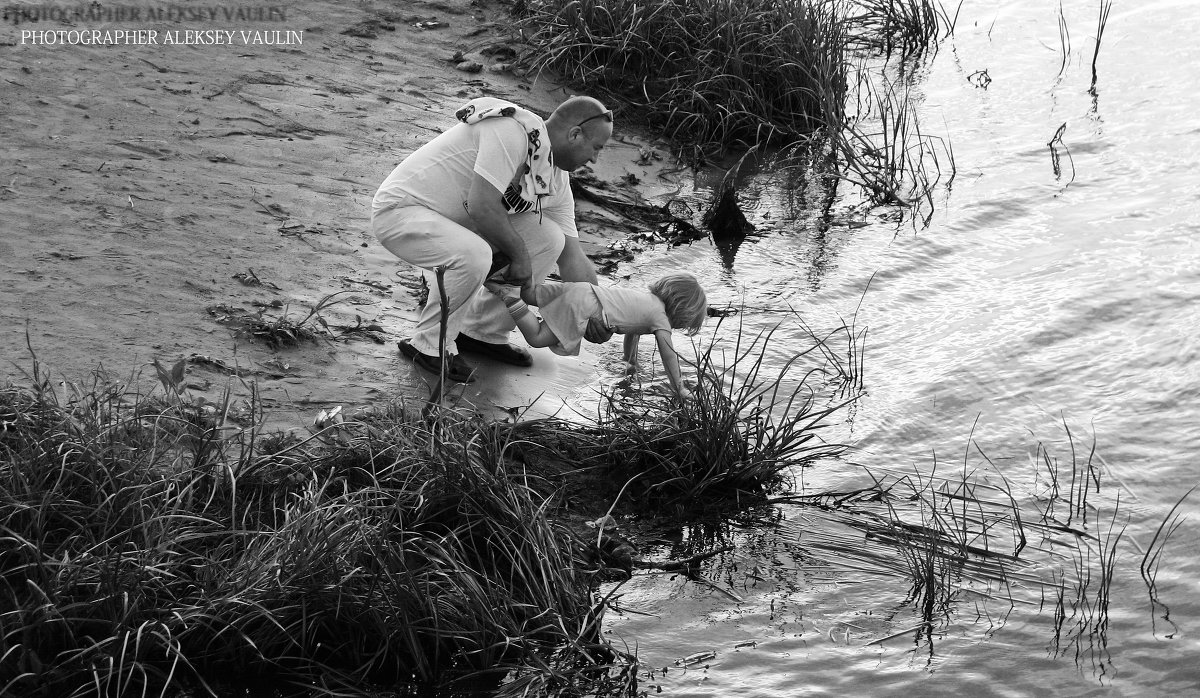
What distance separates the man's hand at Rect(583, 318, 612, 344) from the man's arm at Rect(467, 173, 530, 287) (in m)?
0.42

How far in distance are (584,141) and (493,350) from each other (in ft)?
3.89

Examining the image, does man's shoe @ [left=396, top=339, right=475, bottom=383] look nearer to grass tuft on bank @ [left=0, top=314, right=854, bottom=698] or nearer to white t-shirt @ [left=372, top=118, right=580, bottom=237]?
white t-shirt @ [left=372, top=118, right=580, bottom=237]

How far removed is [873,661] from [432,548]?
157 cm

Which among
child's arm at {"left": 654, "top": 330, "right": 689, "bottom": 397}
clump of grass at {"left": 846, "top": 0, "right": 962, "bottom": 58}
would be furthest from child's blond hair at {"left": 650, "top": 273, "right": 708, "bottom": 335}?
clump of grass at {"left": 846, "top": 0, "right": 962, "bottom": 58}

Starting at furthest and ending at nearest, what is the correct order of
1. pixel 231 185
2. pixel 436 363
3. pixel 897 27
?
pixel 897 27 < pixel 231 185 < pixel 436 363

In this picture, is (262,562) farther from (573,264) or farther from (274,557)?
(573,264)

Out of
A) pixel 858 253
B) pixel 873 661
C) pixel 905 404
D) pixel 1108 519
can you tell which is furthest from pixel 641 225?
pixel 873 661

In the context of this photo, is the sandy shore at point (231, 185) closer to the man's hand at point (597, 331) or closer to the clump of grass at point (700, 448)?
the man's hand at point (597, 331)

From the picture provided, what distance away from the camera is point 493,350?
5832 millimetres

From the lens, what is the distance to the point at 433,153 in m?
5.33

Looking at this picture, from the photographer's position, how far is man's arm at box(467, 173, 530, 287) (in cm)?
515

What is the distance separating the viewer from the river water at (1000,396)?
4.05 meters

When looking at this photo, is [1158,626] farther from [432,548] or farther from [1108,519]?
[432,548]

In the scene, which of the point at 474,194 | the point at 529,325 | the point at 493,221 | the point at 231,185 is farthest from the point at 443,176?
the point at 231,185
